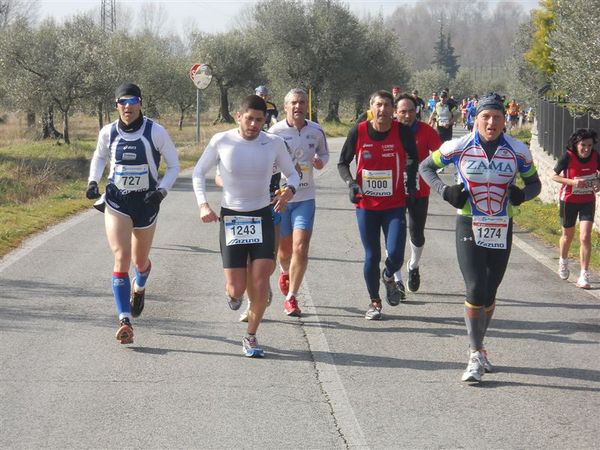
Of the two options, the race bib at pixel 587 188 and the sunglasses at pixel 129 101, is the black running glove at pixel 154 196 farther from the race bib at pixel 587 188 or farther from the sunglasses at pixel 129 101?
the race bib at pixel 587 188

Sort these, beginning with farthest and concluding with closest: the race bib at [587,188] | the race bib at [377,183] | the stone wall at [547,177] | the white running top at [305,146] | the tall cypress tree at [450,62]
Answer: the tall cypress tree at [450,62]
the stone wall at [547,177]
the race bib at [587,188]
the white running top at [305,146]
the race bib at [377,183]

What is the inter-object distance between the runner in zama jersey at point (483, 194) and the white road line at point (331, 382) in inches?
39.2

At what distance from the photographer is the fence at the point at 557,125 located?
17816 millimetres

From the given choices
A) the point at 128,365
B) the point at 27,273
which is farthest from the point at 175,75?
the point at 128,365

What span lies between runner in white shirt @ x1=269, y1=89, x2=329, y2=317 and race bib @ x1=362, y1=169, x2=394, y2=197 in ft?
1.78

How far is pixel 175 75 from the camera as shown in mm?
62312

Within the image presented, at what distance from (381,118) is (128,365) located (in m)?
3.04

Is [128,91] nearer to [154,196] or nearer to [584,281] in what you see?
[154,196]

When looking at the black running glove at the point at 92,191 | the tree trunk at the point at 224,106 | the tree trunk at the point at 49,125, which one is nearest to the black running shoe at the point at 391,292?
the black running glove at the point at 92,191

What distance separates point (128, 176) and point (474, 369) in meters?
3.12

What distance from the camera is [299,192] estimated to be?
901 cm

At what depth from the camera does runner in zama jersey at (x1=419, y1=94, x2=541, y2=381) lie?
7.00m

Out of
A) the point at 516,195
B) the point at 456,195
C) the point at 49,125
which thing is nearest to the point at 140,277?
the point at 456,195

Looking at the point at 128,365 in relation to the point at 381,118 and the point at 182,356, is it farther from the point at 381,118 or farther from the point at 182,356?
the point at 381,118
